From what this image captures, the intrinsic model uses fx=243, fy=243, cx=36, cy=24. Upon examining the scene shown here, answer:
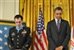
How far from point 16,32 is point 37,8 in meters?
1.27

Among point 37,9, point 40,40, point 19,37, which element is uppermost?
point 37,9

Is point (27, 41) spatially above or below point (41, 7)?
below

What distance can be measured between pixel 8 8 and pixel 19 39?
175 centimetres

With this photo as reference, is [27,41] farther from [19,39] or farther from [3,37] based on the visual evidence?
[3,37]

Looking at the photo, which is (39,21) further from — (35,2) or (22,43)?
(22,43)

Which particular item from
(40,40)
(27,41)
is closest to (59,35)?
(27,41)

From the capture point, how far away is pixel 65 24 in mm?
3906

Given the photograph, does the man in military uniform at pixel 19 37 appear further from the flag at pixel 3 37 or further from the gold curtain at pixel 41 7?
the gold curtain at pixel 41 7

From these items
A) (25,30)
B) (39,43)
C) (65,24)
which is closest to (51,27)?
(65,24)

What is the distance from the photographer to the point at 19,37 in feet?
13.5

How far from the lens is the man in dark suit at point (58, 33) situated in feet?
12.6

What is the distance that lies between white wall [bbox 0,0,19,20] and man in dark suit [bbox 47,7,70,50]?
185 centimetres

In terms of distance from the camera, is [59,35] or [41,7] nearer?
[59,35]

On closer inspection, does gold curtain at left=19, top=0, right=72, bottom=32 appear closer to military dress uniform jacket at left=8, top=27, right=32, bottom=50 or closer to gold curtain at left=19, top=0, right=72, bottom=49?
gold curtain at left=19, top=0, right=72, bottom=49
